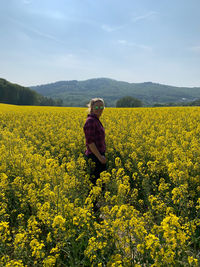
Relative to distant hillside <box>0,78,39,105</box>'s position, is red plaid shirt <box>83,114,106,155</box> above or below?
below

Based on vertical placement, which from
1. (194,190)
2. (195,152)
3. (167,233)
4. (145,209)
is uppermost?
(195,152)

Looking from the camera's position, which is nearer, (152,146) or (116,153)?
(152,146)

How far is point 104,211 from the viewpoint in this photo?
326 cm

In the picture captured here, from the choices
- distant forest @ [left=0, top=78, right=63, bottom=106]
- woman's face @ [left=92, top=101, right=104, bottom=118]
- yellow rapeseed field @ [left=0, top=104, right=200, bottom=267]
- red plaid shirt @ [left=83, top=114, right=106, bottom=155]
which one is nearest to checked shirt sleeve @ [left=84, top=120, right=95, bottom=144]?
red plaid shirt @ [left=83, top=114, right=106, bottom=155]

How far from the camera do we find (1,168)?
18.0 ft

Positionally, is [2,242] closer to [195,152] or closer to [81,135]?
[195,152]

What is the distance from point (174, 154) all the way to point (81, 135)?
13.5 ft

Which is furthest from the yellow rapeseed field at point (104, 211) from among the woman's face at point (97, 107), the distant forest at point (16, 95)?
the distant forest at point (16, 95)

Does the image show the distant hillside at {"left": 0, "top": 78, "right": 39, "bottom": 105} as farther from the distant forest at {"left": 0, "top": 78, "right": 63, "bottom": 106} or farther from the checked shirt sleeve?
the checked shirt sleeve

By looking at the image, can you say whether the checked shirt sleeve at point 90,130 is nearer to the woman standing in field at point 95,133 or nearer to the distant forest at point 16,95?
the woman standing in field at point 95,133

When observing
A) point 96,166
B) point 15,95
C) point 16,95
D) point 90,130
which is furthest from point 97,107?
point 16,95

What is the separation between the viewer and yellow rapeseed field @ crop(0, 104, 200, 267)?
2588mm

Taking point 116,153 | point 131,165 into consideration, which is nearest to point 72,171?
point 131,165

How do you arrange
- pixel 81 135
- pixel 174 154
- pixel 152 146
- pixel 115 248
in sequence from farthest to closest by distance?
pixel 81 135
pixel 152 146
pixel 174 154
pixel 115 248
